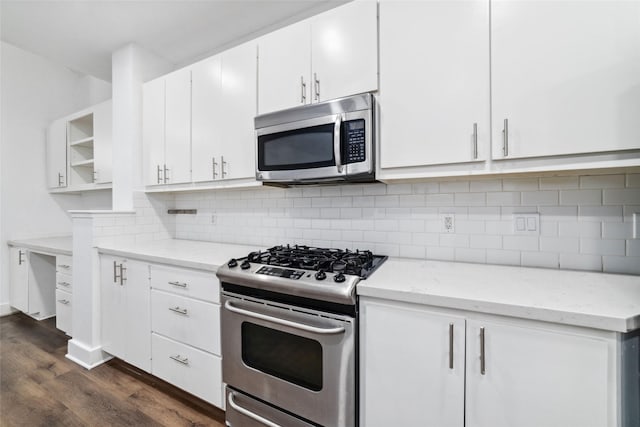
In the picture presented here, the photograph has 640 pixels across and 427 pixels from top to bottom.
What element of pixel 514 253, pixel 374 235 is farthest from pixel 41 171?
pixel 514 253

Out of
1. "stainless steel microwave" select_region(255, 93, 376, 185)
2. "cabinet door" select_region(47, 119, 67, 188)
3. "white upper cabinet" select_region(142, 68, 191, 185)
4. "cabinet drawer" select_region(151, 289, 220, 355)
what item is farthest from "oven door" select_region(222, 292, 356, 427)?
"cabinet door" select_region(47, 119, 67, 188)

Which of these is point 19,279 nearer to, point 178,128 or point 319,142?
point 178,128

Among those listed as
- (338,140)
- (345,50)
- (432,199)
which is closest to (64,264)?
(338,140)

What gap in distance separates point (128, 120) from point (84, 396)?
216 centimetres

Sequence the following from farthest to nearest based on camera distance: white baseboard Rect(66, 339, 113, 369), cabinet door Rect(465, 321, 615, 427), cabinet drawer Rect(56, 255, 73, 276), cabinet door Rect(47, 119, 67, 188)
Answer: cabinet door Rect(47, 119, 67, 188) < cabinet drawer Rect(56, 255, 73, 276) < white baseboard Rect(66, 339, 113, 369) < cabinet door Rect(465, 321, 615, 427)

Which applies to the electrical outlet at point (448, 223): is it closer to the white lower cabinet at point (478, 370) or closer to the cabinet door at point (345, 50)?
the white lower cabinet at point (478, 370)

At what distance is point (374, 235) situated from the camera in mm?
1810

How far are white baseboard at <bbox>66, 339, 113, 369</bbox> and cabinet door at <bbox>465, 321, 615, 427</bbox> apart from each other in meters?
2.64

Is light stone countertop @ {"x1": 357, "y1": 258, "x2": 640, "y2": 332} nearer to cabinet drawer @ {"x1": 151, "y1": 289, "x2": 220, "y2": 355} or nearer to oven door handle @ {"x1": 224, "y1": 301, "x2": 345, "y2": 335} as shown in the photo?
oven door handle @ {"x1": 224, "y1": 301, "x2": 345, "y2": 335}

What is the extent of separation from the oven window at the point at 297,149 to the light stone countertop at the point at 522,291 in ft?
2.29

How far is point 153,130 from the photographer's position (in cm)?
249

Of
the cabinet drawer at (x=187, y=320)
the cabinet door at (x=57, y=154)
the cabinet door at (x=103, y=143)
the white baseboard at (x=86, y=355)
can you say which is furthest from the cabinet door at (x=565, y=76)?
the cabinet door at (x=57, y=154)

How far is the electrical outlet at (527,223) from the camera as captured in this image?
1413mm

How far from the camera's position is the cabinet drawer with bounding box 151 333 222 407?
64.1 inches
